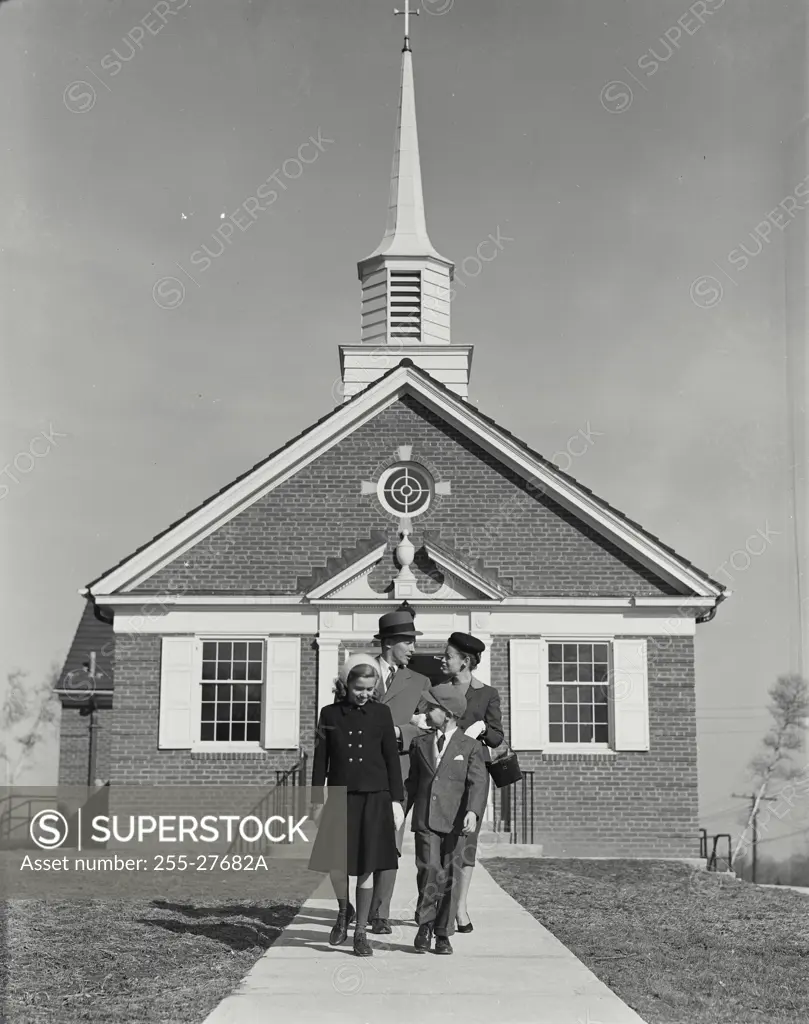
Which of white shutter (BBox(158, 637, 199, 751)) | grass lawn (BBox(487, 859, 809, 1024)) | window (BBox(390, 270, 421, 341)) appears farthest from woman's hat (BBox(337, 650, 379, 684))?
window (BBox(390, 270, 421, 341))

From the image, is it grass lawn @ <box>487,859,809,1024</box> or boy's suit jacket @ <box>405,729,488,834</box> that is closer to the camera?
grass lawn @ <box>487,859,809,1024</box>

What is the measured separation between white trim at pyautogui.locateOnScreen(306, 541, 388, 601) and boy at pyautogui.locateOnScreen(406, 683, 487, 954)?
960 cm

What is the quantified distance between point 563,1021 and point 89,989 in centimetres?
254

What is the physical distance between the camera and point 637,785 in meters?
17.2

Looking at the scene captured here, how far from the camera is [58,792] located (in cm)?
2359

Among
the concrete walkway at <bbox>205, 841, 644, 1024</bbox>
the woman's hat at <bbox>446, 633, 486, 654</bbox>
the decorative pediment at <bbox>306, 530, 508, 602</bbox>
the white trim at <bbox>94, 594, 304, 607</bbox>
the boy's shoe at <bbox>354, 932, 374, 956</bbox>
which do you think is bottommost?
the concrete walkway at <bbox>205, 841, 644, 1024</bbox>

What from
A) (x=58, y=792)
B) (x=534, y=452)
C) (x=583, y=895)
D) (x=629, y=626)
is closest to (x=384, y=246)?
(x=534, y=452)

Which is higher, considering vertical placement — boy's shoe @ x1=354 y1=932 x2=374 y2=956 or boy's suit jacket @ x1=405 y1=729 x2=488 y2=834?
boy's suit jacket @ x1=405 y1=729 x2=488 y2=834

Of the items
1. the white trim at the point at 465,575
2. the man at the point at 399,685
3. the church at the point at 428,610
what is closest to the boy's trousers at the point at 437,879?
the man at the point at 399,685

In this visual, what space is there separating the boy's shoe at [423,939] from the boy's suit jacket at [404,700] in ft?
3.55

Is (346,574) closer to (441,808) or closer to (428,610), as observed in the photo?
(428,610)

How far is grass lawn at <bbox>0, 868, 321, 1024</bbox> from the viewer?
605cm

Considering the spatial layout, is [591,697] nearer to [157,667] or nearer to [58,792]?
[157,667]

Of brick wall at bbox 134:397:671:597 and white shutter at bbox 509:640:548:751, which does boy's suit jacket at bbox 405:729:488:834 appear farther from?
brick wall at bbox 134:397:671:597
